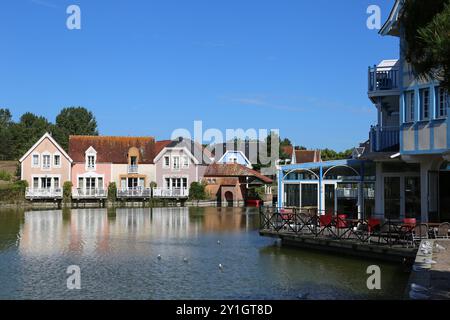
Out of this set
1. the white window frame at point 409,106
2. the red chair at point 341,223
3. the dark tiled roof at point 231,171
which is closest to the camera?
the white window frame at point 409,106

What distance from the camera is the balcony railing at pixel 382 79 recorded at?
23500mm

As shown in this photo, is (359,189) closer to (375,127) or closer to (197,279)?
(375,127)

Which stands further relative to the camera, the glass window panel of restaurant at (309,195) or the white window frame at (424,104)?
the glass window panel of restaurant at (309,195)

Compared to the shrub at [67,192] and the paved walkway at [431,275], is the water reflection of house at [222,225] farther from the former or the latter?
the shrub at [67,192]

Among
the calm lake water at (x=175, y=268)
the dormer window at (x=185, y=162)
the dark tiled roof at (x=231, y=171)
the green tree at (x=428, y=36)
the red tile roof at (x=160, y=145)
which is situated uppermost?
the red tile roof at (x=160, y=145)

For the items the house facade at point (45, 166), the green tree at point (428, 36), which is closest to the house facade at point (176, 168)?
the house facade at point (45, 166)

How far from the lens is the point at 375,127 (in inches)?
922

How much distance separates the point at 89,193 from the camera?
5900 centimetres

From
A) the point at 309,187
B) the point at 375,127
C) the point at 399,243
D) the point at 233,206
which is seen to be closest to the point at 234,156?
the point at 233,206

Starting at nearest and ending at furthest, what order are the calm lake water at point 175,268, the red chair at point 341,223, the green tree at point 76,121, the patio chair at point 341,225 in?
the calm lake water at point 175,268, the patio chair at point 341,225, the red chair at point 341,223, the green tree at point 76,121

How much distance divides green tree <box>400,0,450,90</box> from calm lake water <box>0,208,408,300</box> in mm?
7079

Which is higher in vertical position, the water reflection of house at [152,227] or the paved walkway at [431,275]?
the paved walkway at [431,275]

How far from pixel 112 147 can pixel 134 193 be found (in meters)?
7.59

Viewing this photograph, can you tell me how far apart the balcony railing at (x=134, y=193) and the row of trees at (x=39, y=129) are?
33.4m
